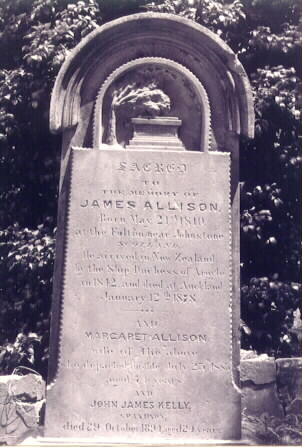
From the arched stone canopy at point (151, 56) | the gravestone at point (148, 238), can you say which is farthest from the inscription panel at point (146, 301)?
the arched stone canopy at point (151, 56)

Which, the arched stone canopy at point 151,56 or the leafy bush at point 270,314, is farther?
the leafy bush at point 270,314

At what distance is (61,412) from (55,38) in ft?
14.7

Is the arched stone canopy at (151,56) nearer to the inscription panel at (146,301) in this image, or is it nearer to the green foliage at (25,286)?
the inscription panel at (146,301)

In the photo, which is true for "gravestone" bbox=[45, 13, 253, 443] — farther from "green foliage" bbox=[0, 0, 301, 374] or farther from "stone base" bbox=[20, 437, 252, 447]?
"green foliage" bbox=[0, 0, 301, 374]

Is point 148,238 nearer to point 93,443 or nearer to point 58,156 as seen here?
point 93,443

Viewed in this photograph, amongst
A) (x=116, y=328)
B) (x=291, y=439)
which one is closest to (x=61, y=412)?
(x=116, y=328)

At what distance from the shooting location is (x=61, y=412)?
4902 mm

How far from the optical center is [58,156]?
7.27m

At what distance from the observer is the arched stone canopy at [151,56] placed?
552 centimetres

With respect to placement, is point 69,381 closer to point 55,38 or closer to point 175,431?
point 175,431

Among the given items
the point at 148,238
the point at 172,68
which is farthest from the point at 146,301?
the point at 172,68

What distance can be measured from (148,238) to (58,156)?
253 centimetres

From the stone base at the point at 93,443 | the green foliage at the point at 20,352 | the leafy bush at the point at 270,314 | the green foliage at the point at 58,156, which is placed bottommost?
the stone base at the point at 93,443

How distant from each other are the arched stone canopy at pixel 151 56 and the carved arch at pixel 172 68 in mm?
69
